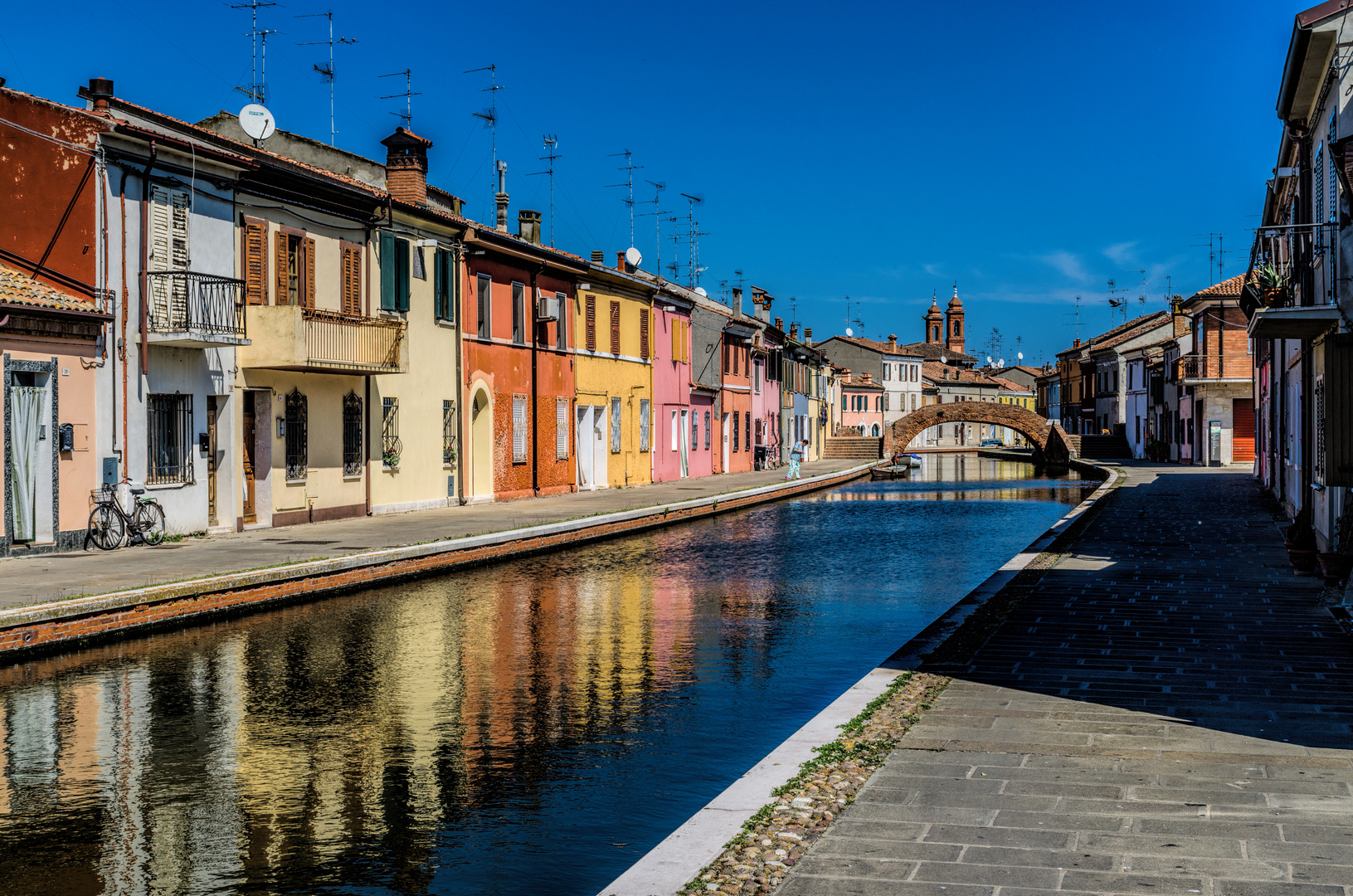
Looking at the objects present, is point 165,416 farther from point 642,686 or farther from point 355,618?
point 642,686

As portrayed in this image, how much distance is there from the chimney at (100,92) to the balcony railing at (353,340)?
4.44 metres

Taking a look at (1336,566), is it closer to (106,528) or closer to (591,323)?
(106,528)

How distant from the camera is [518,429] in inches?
1305

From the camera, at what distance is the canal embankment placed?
12.3 metres

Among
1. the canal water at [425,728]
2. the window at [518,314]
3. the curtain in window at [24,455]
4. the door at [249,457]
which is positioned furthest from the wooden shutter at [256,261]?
the window at [518,314]

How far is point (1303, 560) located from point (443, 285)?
19.4 metres

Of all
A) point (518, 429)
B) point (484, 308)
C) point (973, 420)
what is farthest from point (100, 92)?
point (973, 420)

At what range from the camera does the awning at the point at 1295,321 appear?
14.5 m

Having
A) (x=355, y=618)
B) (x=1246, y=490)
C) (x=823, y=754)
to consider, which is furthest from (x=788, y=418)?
(x=823, y=754)

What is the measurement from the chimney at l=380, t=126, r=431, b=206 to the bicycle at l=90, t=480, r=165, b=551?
11600 millimetres

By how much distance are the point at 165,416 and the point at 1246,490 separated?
1052 inches

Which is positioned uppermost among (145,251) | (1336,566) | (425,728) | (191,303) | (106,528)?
(145,251)

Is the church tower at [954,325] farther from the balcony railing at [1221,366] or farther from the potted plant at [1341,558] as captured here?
the potted plant at [1341,558]

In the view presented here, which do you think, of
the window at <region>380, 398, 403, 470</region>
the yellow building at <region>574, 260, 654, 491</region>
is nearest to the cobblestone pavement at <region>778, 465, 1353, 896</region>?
the window at <region>380, 398, 403, 470</region>
